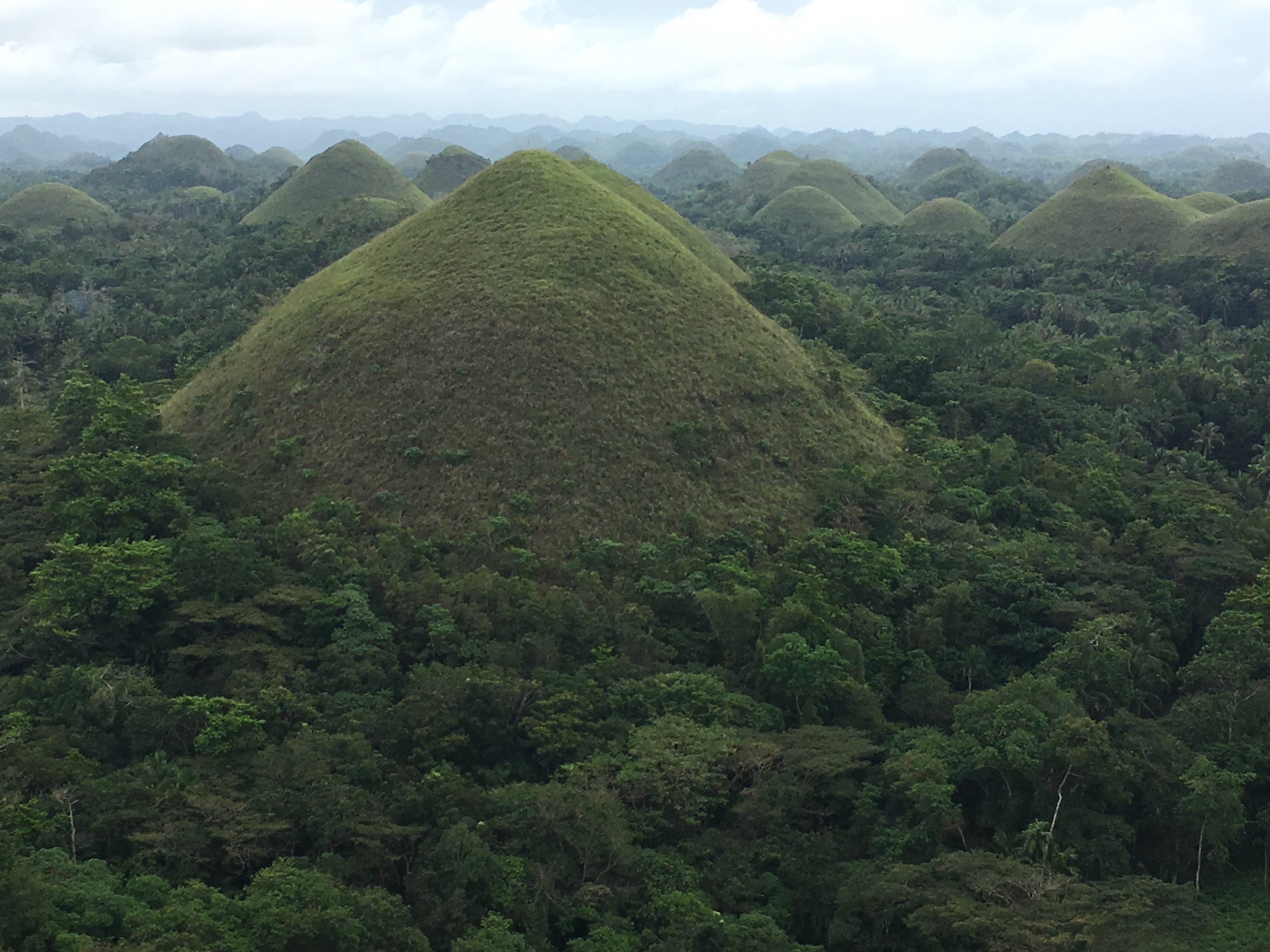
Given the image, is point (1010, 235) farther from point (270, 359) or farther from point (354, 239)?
point (270, 359)

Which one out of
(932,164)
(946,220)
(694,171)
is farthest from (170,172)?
(932,164)

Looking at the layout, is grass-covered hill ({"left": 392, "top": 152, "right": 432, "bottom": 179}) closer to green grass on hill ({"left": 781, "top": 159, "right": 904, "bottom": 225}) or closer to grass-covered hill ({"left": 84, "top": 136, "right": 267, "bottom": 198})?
grass-covered hill ({"left": 84, "top": 136, "right": 267, "bottom": 198})

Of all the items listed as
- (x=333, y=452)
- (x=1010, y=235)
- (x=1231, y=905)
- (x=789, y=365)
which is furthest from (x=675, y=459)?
(x=1010, y=235)

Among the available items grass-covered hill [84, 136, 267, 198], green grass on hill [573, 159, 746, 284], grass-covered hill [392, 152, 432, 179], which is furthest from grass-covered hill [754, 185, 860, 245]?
grass-covered hill [392, 152, 432, 179]

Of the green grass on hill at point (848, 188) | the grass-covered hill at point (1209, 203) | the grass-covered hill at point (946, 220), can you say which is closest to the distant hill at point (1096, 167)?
the green grass on hill at point (848, 188)

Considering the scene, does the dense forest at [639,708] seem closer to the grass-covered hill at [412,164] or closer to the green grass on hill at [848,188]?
the green grass on hill at [848,188]

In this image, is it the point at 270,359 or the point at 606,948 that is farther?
the point at 270,359

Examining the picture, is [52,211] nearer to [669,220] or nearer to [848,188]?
[669,220]

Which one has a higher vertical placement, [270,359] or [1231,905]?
[270,359]
